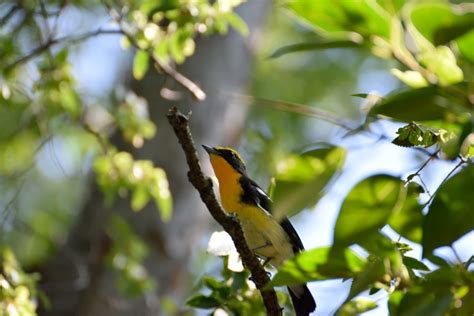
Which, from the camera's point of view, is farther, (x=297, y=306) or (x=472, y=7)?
(x=297, y=306)

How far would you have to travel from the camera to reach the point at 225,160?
5059 mm

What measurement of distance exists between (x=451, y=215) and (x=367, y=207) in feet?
0.46

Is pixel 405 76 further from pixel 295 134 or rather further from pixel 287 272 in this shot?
pixel 295 134

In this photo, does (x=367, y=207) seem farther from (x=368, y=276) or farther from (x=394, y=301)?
(x=394, y=301)

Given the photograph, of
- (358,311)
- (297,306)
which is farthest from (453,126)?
(297,306)

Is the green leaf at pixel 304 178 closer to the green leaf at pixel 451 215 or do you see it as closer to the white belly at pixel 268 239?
the green leaf at pixel 451 215

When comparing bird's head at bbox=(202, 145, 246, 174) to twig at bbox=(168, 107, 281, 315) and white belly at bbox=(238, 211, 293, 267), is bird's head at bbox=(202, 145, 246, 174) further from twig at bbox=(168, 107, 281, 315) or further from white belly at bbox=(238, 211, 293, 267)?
twig at bbox=(168, 107, 281, 315)

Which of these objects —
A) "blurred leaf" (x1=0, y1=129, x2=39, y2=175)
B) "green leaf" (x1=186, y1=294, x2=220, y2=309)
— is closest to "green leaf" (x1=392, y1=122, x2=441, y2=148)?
"green leaf" (x1=186, y1=294, x2=220, y2=309)

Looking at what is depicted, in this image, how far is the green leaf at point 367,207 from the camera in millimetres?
1339

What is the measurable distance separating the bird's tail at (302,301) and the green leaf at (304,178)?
8.47 ft

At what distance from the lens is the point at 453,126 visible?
1.44 meters

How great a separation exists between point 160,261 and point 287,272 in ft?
16.1

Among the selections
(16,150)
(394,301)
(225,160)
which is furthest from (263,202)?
(394,301)

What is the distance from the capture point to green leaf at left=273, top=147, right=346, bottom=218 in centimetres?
131
